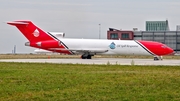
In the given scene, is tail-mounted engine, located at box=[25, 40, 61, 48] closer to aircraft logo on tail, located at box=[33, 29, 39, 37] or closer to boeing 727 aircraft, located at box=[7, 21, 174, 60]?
boeing 727 aircraft, located at box=[7, 21, 174, 60]

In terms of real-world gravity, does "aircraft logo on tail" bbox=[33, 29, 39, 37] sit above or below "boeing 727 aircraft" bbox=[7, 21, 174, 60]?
above

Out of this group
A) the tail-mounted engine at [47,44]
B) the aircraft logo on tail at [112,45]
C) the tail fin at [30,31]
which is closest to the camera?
the tail-mounted engine at [47,44]

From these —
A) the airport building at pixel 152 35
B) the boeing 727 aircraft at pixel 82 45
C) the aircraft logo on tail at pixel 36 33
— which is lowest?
the boeing 727 aircraft at pixel 82 45

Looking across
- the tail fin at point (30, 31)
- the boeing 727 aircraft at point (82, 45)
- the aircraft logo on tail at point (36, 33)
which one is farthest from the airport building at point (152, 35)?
the aircraft logo on tail at point (36, 33)

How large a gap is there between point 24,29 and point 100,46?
1128 centimetres

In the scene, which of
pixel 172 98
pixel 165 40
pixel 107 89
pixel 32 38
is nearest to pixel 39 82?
pixel 107 89

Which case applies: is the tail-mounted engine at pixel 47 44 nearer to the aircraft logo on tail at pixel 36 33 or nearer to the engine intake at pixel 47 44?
the engine intake at pixel 47 44

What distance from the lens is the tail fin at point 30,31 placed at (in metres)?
57.2

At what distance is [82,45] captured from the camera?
2313 inches

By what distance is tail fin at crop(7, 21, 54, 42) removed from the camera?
188ft

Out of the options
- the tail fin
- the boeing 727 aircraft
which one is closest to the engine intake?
the boeing 727 aircraft

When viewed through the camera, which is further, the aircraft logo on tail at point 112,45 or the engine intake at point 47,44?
the aircraft logo on tail at point 112,45

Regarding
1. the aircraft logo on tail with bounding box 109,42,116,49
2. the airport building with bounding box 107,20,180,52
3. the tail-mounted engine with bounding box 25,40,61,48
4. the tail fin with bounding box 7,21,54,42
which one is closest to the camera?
the tail-mounted engine with bounding box 25,40,61,48

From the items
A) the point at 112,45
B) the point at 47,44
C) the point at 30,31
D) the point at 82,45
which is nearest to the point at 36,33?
the point at 30,31
